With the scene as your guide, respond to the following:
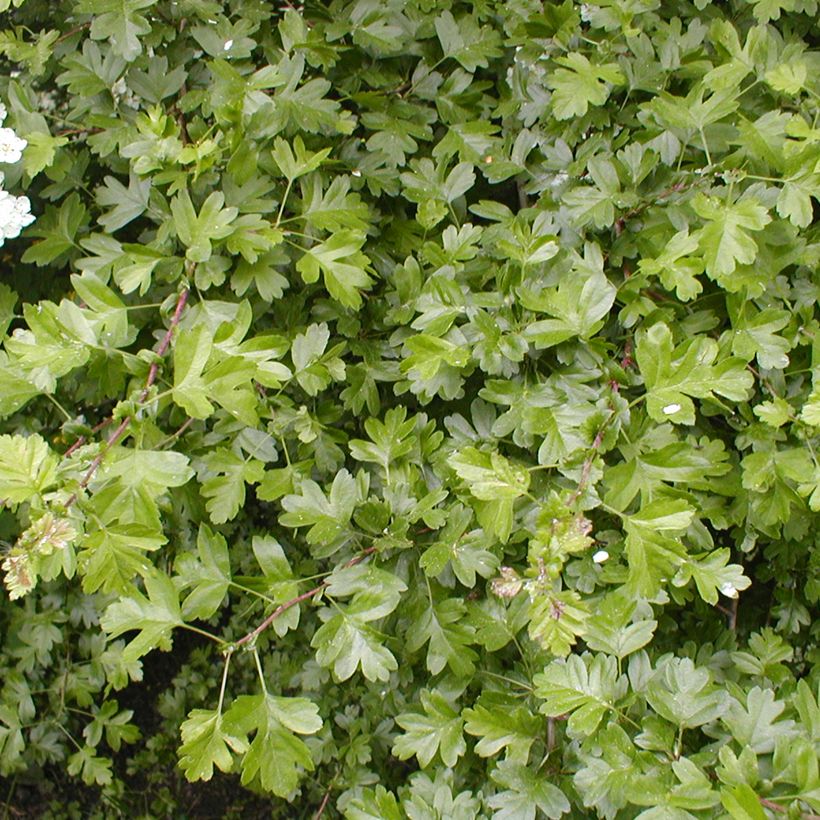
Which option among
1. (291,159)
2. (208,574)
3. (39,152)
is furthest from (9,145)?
(208,574)

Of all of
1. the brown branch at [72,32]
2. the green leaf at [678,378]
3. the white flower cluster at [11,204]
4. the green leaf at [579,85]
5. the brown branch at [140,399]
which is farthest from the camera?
the brown branch at [72,32]

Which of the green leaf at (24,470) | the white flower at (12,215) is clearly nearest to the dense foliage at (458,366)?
the green leaf at (24,470)

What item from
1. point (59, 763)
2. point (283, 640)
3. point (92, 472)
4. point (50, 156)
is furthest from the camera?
point (59, 763)

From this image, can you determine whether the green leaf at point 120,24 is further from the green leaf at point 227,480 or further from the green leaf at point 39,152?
the green leaf at point 227,480

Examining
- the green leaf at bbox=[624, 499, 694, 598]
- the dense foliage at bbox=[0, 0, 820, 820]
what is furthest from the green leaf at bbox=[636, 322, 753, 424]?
the green leaf at bbox=[624, 499, 694, 598]

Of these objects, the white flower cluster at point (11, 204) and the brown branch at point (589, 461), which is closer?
the brown branch at point (589, 461)

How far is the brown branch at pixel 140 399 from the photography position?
1.09 metres

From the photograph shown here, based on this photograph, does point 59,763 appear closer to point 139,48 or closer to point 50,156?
point 50,156

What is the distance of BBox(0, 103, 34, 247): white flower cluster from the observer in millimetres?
1291

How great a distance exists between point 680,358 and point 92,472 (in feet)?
2.82

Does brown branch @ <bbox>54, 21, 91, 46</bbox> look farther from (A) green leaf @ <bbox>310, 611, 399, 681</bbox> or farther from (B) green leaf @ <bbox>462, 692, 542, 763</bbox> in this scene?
(B) green leaf @ <bbox>462, 692, 542, 763</bbox>

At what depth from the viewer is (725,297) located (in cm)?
147

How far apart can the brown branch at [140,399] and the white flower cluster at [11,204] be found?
26 centimetres

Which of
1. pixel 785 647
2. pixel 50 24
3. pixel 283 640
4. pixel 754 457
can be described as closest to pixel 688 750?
pixel 785 647
